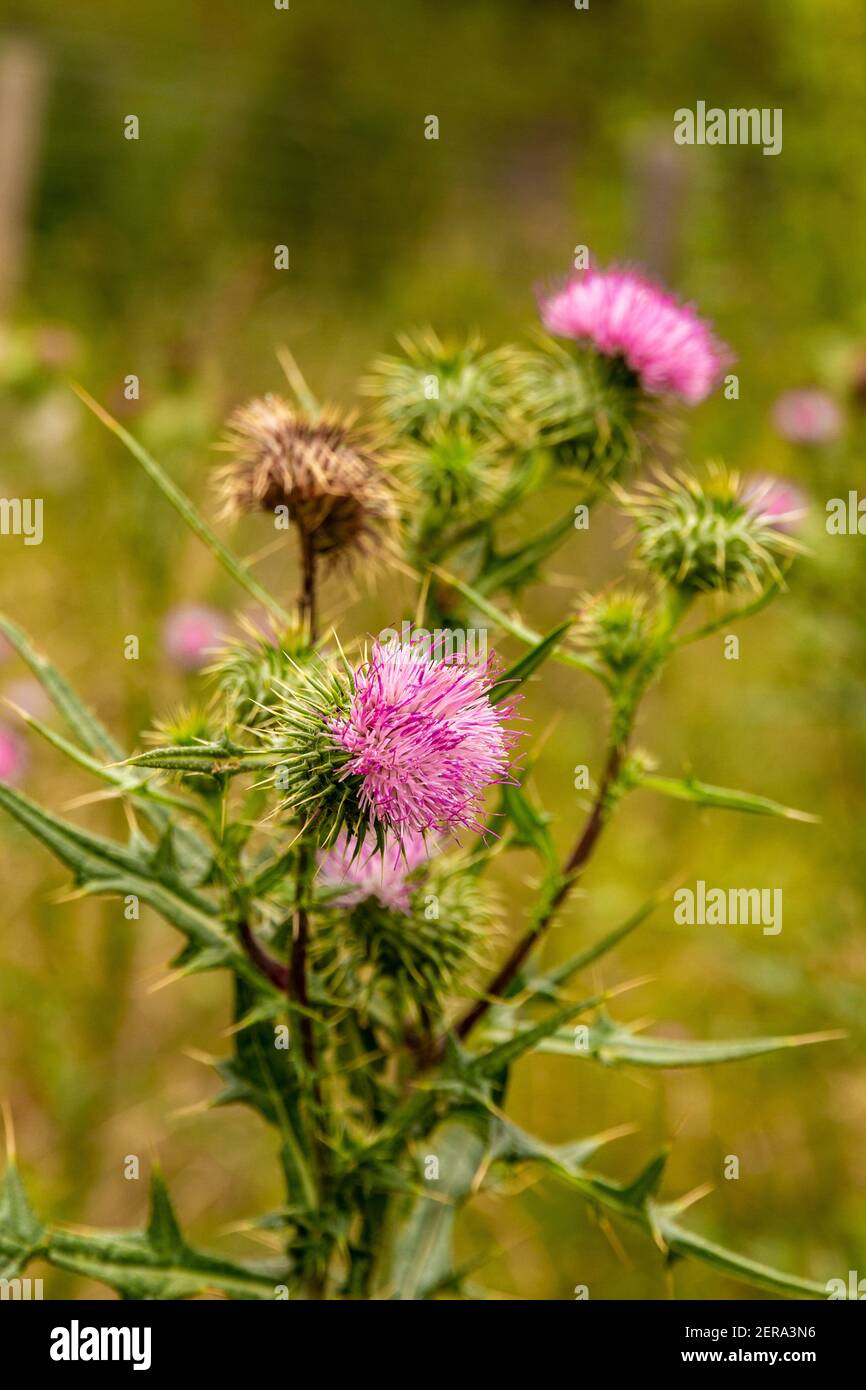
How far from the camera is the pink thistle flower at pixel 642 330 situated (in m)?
2.35

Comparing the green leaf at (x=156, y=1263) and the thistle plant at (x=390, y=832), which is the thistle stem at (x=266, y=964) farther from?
the green leaf at (x=156, y=1263)

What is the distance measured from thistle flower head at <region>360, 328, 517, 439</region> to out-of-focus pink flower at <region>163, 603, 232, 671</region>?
1.57m

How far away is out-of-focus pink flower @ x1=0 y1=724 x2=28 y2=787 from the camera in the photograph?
3.72m

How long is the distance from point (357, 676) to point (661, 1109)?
3440mm

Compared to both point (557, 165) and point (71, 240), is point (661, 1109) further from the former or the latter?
point (557, 165)

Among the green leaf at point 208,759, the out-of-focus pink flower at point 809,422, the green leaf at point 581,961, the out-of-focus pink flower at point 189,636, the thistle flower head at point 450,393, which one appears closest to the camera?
the green leaf at point 208,759

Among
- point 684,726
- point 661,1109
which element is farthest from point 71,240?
point 661,1109

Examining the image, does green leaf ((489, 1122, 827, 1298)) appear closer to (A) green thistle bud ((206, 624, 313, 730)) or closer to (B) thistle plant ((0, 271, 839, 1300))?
(B) thistle plant ((0, 271, 839, 1300))

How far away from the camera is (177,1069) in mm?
4555

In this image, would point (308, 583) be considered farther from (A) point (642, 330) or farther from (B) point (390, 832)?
(A) point (642, 330)

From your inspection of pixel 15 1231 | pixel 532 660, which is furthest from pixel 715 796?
pixel 15 1231

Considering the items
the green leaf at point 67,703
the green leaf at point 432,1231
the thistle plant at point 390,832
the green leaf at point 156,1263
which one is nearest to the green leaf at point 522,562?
the thistle plant at point 390,832

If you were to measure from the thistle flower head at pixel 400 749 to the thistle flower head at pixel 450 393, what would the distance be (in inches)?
31.9

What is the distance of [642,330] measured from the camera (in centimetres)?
235
